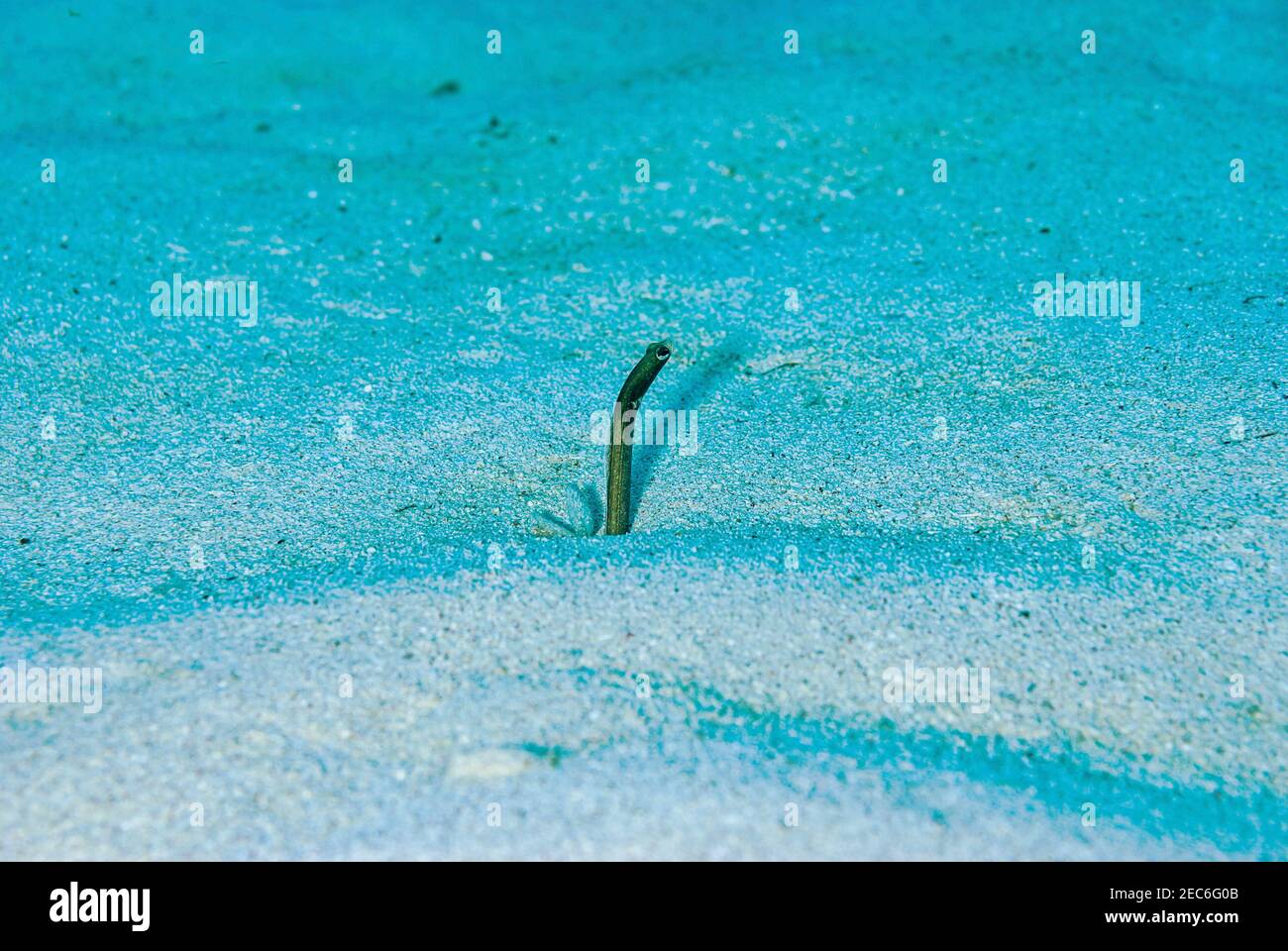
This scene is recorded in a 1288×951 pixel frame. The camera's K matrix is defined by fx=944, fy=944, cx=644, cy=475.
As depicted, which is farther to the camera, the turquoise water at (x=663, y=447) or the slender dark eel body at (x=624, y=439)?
the slender dark eel body at (x=624, y=439)

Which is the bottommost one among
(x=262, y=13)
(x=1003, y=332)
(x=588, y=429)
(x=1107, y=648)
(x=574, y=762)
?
(x=574, y=762)

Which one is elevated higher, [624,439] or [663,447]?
[624,439]

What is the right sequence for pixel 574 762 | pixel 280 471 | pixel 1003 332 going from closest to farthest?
pixel 574 762
pixel 280 471
pixel 1003 332

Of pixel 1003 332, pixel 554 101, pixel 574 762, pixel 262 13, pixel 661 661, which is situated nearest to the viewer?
pixel 574 762

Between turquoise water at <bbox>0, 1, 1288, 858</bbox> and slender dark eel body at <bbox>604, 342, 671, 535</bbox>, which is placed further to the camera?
slender dark eel body at <bbox>604, 342, 671, 535</bbox>

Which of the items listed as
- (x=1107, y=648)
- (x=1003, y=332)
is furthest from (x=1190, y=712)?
(x=1003, y=332)

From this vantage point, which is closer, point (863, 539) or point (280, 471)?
point (863, 539)

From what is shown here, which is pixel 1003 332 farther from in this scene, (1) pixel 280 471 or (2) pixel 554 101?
(2) pixel 554 101

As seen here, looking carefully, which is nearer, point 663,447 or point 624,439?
point 624,439
